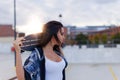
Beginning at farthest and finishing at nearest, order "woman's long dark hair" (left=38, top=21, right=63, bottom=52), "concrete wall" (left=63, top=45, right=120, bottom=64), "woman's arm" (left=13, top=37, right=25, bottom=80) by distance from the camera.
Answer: "concrete wall" (left=63, top=45, right=120, bottom=64) < "woman's long dark hair" (left=38, top=21, right=63, bottom=52) < "woman's arm" (left=13, top=37, right=25, bottom=80)

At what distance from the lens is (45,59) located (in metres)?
2.87

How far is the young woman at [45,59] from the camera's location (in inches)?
108

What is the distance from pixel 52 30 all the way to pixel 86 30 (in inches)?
6305

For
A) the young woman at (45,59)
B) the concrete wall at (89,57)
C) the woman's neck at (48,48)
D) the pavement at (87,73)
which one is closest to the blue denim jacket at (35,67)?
the young woman at (45,59)

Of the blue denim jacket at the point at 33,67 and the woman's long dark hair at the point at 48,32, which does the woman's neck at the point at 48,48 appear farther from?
the blue denim jacket at the point at 33,67

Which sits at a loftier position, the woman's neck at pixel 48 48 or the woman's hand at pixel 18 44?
the woman's hand at pixel 18 44

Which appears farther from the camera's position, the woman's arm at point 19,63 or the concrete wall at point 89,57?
the concrete wall at point 89,57

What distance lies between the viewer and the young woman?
275 centimetres

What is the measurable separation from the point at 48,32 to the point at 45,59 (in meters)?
0.21

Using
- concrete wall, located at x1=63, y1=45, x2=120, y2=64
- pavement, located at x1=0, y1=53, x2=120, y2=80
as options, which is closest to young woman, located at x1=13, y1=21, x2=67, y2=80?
pavement, located at x1=0, y1=53, x2=120, y2=80

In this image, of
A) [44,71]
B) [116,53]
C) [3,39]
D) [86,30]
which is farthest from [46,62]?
[86,30]

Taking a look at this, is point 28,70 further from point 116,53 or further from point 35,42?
point 116,53

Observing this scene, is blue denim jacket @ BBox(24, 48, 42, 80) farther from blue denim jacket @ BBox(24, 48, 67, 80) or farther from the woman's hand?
the woman's hand

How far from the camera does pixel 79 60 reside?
1442 inches
